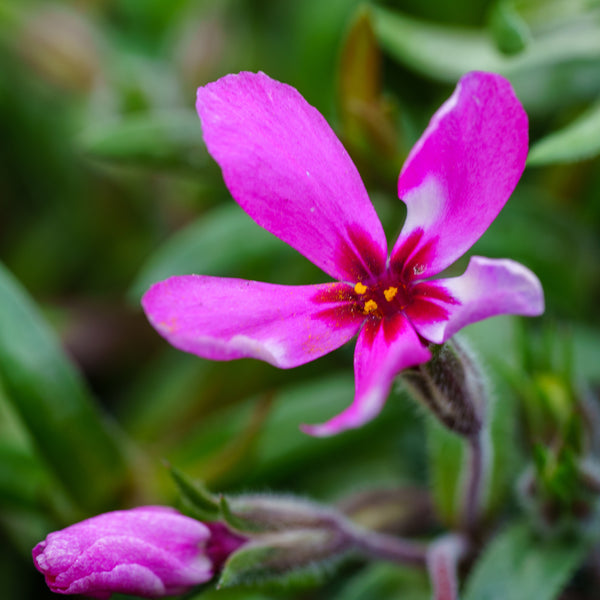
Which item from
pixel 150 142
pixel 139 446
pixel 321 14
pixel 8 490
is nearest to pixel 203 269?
pixel 150 142

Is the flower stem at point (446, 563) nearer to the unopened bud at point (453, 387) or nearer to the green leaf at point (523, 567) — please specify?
the green leaf at point (523, 567)

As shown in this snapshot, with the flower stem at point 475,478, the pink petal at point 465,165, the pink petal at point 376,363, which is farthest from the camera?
the flower stem at point 475,478

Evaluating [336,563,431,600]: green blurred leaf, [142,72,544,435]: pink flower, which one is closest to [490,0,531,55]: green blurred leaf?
[142,72,544,435]: pink flower

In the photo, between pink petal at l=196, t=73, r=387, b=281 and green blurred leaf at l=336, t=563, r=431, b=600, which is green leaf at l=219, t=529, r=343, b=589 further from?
pink petal at l=196, t=73, r=387, b=281

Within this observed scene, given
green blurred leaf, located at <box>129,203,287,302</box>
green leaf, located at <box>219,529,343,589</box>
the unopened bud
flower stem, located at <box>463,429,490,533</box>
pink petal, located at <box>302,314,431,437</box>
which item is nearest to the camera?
pink petal, located at <box>302,314,431,437</box>

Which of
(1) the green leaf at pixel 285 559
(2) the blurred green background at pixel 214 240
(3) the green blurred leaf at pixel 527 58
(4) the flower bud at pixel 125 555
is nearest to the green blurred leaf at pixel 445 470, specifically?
(2) the blurred green background at pixel 214 240

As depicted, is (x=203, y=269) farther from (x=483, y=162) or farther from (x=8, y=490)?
(x=483, y=162)
